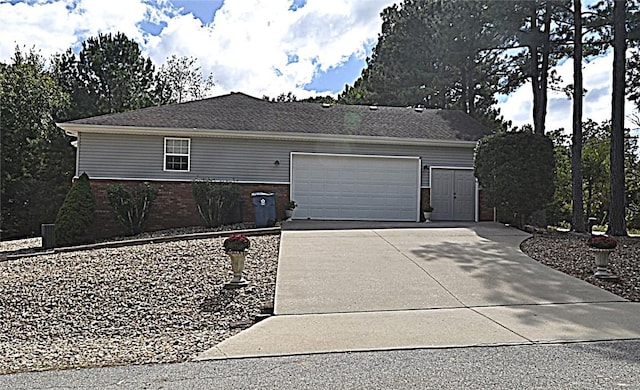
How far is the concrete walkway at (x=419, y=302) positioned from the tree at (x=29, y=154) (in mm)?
14495

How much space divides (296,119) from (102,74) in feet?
60.0

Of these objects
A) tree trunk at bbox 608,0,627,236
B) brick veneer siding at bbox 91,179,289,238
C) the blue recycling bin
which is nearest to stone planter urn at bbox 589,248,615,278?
tree trunk at bbox 608,0,627,236

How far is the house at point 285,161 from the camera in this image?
16312 millimetres

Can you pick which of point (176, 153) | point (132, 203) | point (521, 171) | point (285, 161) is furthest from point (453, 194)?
point (132, 203)

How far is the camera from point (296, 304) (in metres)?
7.71

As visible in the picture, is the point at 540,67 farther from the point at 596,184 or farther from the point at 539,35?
the point at 596,184

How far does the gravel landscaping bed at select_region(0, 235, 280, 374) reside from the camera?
19.5 feet

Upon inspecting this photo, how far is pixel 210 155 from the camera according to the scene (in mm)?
16703

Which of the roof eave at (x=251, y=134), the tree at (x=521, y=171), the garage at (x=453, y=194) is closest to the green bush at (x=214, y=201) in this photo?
the roof eave at (x=251, y=134)

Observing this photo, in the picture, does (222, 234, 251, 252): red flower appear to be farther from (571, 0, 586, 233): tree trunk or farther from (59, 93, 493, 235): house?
(571, 0, 586, 233): tree trunk

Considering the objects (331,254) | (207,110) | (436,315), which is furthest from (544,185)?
(207,110)

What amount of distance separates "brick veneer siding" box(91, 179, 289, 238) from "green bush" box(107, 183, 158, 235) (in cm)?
54

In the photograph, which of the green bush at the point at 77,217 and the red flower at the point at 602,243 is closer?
the red flower at the point at 602,243

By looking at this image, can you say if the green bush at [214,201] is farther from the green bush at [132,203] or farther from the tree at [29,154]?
the tree at [29,154]
